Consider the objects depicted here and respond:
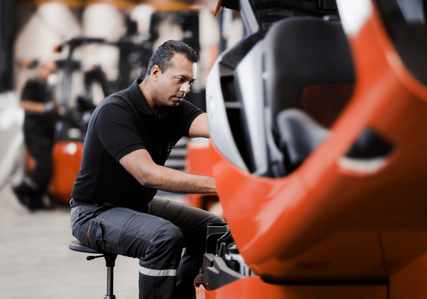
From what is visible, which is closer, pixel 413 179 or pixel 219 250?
pixel 413 179

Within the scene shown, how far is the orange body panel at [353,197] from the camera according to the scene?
0.74 metres

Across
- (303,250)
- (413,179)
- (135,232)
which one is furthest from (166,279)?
(413,179)

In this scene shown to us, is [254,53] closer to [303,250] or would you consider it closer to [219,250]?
[303,250]

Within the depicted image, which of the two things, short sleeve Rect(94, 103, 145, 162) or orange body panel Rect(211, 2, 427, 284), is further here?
short sleeve Rect(94, 103, 145, 162)

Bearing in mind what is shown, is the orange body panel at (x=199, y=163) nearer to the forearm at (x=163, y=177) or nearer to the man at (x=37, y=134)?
the forearm at (x=163, y=177)

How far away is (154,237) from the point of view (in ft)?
5.33

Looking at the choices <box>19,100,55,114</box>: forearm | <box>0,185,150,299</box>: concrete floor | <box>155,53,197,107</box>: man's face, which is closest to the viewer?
<box>155,53,197,107</box>: man's face

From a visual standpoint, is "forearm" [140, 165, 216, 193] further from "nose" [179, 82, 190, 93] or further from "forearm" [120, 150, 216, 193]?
"nose" [179, 82, 190, 93]

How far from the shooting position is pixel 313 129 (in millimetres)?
903

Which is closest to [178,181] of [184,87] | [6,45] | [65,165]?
[184,87]

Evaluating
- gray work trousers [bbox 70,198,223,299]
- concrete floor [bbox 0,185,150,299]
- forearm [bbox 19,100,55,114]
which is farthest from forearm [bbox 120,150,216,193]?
forearm [bbox 19,100,55,114]

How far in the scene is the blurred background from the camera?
122 inches

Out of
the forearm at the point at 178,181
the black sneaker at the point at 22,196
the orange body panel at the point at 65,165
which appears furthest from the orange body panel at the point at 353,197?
the black sneaker at the point at 22,196

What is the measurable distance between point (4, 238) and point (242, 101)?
12.9 feet
